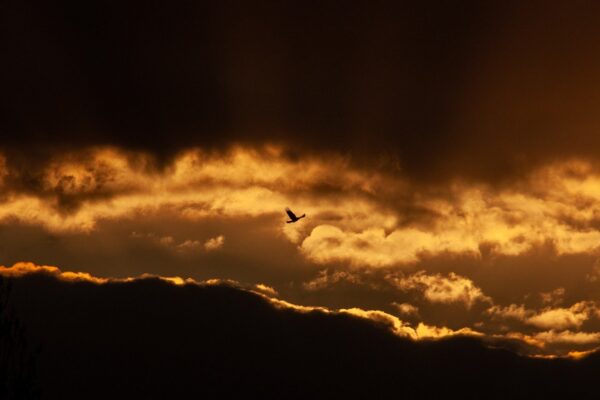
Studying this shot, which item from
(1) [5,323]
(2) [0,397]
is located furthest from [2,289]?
(2) [0,397]

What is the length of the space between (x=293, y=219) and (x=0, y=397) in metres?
43.4

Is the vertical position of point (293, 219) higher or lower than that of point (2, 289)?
higher

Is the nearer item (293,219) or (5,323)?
(5,323)

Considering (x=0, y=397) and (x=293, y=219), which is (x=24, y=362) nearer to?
(x=0, y=397)

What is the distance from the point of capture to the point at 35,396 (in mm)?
99688

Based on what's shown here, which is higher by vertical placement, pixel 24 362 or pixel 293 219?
pixel 293 219

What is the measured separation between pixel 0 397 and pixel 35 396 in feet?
12.3

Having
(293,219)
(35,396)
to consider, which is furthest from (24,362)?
(293,219)

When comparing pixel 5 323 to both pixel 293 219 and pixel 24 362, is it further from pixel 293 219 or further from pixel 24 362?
pixel 293 219

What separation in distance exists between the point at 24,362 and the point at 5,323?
4.57m

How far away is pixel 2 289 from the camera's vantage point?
96.9 meters

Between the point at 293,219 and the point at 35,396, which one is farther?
the point at 293,219

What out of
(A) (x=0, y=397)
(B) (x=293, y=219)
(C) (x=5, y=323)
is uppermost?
(B) (x=293, y=219)

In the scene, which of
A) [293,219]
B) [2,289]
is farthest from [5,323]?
[293,219]
